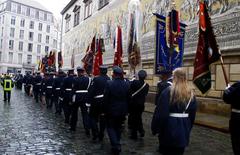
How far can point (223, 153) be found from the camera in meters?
6.72

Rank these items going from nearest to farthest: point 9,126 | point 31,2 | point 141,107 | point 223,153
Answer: point 223,153, point 141,107, point 9,126, point 31,2

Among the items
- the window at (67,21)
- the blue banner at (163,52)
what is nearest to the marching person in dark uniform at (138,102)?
the blue banner at (163,52)

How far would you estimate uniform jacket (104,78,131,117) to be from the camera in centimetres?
636

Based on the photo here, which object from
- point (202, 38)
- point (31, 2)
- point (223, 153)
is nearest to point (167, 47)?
point (202, 38)

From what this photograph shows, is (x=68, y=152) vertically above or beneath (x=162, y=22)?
beneath

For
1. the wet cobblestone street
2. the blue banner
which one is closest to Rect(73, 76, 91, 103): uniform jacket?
the wet cobblestone street

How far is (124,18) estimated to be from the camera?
21.4m

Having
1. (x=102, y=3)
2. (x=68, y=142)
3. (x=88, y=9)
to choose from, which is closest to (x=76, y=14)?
(x=88, y=9)

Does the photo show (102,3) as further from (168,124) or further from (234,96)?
(168,124)

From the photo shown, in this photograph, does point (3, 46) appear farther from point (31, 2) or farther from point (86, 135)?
point (86, 135)

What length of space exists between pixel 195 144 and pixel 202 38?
8.02 ft

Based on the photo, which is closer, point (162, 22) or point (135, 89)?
point (135, 89)

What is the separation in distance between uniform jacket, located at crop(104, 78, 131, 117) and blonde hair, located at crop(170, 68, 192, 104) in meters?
2.27

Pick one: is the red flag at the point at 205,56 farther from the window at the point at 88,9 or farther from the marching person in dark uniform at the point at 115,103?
the window at the point at 88,9
